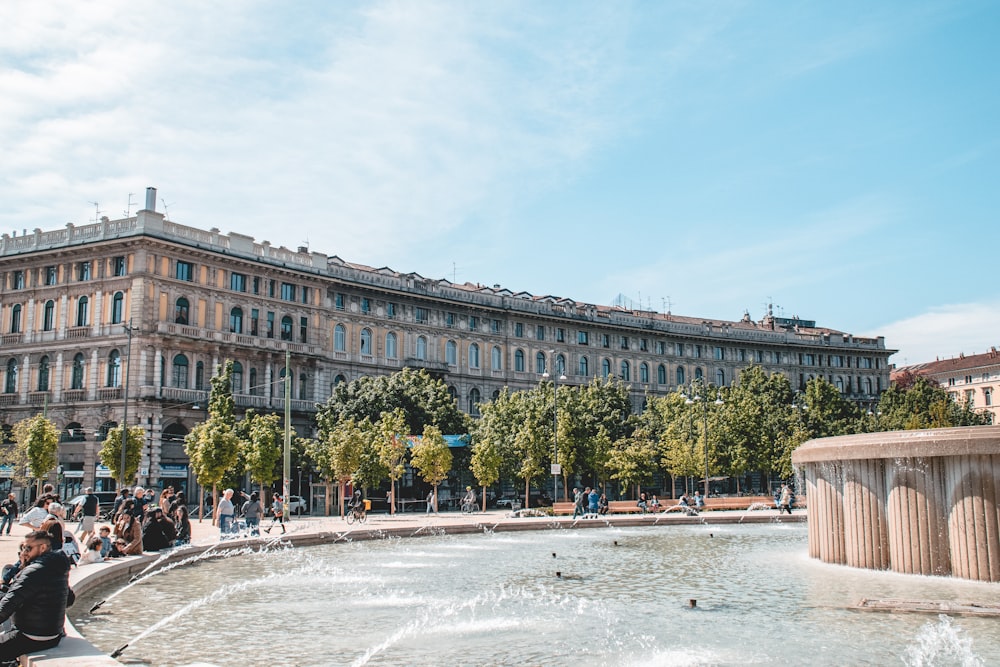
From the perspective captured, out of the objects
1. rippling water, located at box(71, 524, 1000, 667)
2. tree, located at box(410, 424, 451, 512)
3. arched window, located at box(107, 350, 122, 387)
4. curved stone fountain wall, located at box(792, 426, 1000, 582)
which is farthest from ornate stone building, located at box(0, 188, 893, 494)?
curved stone fountain wall, located at box(792, 426, 1000, 582)

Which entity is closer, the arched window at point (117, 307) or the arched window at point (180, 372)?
the arched window at point (117, 307)

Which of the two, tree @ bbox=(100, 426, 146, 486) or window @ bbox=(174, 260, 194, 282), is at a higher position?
window @ bbox=(174, 260, 194, 282)

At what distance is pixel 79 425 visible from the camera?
53844mm

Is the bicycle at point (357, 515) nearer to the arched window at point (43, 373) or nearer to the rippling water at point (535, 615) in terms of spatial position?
the rippling water at point (535, 615)

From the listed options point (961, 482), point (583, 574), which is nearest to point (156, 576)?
point (583, 574)

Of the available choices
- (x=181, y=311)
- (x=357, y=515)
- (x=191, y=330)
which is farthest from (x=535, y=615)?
(x=181, y=311)

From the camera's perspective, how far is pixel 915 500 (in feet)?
52.1

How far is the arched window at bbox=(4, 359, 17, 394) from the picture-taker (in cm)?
5697

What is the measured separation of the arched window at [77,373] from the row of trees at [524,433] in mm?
3522

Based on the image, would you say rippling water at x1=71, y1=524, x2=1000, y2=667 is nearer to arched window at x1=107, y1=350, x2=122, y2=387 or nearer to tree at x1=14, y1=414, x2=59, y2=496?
tree at x1=14, y1=414, x2=59, y2=496

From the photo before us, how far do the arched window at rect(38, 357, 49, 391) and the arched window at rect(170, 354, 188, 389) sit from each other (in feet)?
27.8

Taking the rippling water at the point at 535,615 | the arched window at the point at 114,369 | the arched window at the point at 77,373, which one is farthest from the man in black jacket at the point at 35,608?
the arched window at the point at 77,373

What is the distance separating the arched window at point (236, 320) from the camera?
2283 inches

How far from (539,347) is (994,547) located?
6154 cm
